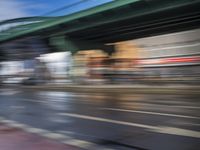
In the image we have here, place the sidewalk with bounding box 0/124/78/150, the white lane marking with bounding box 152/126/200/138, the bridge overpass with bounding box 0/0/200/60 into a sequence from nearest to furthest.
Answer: the sidewalk with bounding box 0/124/78/150 < the white lane marking with bounding box 152/126/200/138 < the bridge overpass with bounding box 0/0/200/60

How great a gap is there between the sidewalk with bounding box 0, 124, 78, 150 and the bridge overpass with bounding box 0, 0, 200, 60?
784 inches

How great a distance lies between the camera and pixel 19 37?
47.8 metres

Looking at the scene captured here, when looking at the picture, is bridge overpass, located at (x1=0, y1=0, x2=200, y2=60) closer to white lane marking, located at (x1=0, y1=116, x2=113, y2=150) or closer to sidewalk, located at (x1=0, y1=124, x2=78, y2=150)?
white lane marking, located at (x1=0, y1=116, x2=113, y2=150)


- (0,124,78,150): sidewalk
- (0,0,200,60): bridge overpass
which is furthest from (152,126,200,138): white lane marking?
(0,0,200,60): bridge overpass

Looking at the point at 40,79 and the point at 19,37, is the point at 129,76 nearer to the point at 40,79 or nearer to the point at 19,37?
the point at 40,79

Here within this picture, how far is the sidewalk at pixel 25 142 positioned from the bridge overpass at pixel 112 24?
1991 centimetres

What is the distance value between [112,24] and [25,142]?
2726 centimetres

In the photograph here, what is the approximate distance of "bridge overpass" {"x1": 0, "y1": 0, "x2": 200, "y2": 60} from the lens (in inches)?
1140

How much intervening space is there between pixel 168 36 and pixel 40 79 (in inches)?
516

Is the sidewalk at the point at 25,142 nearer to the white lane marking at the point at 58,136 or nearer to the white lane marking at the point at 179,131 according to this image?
the white lane marking at the point at 58,136

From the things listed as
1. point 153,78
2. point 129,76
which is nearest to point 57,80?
point 129,76

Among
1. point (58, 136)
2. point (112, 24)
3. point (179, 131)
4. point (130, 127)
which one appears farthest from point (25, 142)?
point (112, 24)

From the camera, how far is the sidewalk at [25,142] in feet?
22.0

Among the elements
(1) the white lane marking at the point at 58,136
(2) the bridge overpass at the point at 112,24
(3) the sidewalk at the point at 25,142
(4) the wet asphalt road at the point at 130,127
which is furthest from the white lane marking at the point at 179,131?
(2) the bridge overpass at the point at 112,24
